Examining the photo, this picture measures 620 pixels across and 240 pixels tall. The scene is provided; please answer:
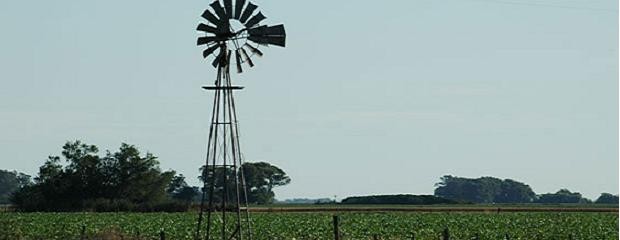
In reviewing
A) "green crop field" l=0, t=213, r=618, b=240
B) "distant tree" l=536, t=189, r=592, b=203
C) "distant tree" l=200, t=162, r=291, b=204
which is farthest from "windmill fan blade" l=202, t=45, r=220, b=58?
"distant tree" l=536, t=189, r=592, b=203

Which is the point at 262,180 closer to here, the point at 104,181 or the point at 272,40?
the point at 104,181

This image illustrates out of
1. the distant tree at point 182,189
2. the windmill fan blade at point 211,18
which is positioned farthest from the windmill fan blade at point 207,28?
the distant tree at point 182,189

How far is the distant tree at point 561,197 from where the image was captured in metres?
188

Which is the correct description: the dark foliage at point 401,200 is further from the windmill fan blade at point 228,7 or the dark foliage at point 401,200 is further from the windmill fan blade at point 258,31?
the windmill fan blade at point 228,7

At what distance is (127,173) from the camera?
9844cm

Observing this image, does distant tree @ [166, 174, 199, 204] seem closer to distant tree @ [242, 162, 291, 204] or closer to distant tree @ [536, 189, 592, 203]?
distant tree @ [242, 162, 291, 204]

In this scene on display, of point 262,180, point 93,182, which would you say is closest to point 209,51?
point 93,182

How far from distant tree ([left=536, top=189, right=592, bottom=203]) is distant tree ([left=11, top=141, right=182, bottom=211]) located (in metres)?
98.9

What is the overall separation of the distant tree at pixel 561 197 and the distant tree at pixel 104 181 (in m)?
98.9

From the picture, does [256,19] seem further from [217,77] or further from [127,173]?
[127,173]

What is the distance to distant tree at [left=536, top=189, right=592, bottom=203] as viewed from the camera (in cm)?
18825

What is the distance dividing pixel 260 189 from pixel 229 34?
11993cm

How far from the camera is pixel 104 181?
9862 cm

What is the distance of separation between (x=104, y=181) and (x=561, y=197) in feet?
345
